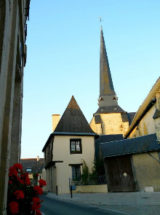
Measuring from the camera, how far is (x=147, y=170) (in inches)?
599

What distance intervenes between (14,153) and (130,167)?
12834mm

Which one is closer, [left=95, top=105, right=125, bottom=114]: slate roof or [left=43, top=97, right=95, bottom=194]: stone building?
[left=43, top=97, right=95, bottom=194]: stone building

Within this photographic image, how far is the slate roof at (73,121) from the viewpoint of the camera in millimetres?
23242

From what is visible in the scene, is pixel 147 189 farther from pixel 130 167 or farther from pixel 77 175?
pixel 77 175

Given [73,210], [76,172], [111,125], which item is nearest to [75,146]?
[76,172]

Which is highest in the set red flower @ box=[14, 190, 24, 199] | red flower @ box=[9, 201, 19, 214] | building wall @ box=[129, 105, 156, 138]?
building wall @ box=[129, 105, 156, 138]

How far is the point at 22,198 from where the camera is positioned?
2857mm

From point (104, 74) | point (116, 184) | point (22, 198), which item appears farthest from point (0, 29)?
point (104, 74)

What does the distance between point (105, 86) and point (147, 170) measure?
33.0 meters

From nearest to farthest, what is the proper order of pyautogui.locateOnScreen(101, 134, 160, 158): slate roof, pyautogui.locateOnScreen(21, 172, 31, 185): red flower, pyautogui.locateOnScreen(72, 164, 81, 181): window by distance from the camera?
pyautogui.locateOnScreen(21, 172, 31, 185): red flower < pyautogui.locateOnScreen(101, 134, 160, 158): slate roof < pyautogui.locateOnScreen(72, 164, 81, 181): window

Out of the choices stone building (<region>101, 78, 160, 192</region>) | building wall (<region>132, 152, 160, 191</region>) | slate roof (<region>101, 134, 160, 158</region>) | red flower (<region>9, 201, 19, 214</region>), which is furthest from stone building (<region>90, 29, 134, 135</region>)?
red flower (<region>9, 201, 19, 214</region>)

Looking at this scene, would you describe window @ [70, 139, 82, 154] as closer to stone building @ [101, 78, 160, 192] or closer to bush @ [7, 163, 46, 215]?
stone building @ [101, 78, 160, 192]

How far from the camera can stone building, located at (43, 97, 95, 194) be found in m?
20.4

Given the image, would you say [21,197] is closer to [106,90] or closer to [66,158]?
[66,158]
